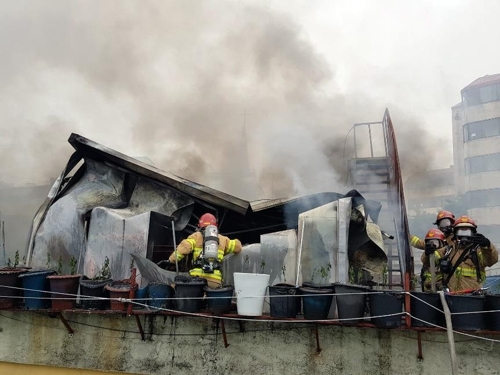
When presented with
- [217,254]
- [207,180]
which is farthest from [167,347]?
[207,180]

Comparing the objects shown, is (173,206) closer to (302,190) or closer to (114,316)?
(114,316)

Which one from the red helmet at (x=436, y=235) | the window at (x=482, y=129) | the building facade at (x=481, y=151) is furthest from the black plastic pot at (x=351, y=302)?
the window at (x=482, y=129)

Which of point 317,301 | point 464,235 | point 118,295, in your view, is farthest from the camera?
point 464,235

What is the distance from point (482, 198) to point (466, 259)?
1117 inches

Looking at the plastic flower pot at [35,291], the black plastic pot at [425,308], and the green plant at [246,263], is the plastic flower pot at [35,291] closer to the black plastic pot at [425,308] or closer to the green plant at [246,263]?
the green plant at [246,263]

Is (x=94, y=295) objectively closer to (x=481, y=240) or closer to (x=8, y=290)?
(x=8, y=290)

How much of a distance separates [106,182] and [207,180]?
10148 mm

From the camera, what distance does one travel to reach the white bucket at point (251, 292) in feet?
17.0

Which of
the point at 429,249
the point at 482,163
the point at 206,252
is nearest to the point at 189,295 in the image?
the point at 206,252

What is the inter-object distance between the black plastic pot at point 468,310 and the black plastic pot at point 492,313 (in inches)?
2.2

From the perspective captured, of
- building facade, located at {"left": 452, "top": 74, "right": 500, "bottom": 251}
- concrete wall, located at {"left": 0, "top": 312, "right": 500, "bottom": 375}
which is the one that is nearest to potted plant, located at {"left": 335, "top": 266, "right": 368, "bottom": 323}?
concrete wall, located at {"left": 0, "top": 312, "right": 500, "bottom": 375}

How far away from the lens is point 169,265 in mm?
7055

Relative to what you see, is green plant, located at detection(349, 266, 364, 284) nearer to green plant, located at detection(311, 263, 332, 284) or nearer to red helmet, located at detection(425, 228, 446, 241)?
green plant, located at detection(311, 263, 332, 284)

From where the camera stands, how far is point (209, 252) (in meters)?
5.88
